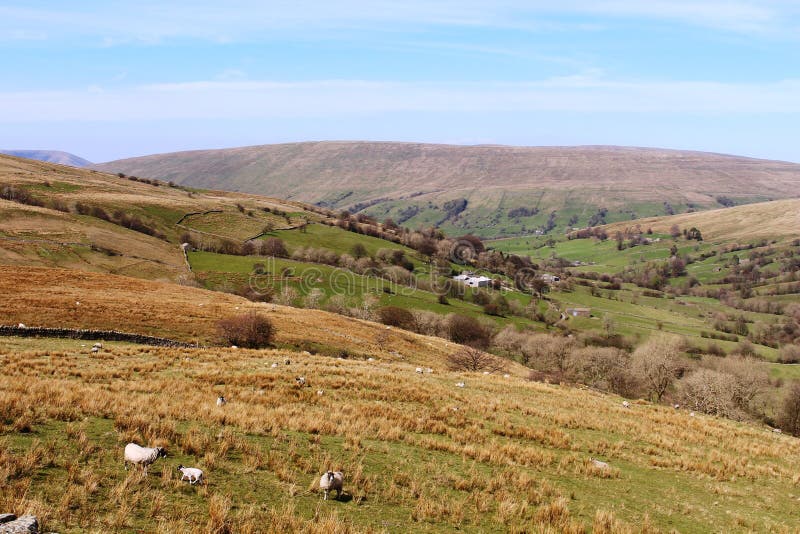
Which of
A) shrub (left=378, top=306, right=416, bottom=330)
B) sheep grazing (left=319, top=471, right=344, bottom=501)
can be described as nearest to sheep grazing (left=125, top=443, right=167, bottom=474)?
sheep grazing (left=319, top=471, right=344, bottom=501)

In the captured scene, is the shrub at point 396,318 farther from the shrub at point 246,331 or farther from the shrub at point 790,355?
the shrub at point 790,355

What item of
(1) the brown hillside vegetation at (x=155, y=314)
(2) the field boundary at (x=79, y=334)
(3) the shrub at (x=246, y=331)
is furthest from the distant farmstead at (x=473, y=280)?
(2) the field boundary at (x=79, y=334)

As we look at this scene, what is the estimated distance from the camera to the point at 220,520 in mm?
8742

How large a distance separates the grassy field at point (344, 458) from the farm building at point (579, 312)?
128 m

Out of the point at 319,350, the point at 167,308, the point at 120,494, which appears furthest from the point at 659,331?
the point at 120,494

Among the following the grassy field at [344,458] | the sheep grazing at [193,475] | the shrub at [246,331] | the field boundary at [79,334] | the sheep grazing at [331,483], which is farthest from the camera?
the shrub at [246,331]

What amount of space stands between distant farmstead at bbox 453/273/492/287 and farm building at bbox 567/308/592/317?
89.3 feet

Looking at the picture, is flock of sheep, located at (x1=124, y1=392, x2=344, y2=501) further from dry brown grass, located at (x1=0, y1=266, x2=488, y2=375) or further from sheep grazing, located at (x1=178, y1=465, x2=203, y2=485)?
dry brown grass, located at (x1=0, y1=266, x2=488, y2=375)

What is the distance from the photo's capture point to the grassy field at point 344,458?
9344 mm

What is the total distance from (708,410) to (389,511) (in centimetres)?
5633

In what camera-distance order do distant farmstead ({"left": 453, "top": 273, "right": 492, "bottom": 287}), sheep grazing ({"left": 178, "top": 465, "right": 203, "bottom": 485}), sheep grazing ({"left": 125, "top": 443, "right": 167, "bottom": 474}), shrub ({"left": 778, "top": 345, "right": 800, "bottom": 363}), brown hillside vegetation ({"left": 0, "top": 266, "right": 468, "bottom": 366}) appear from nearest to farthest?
sheep grazing ({"left": 178, "top": 465, "right": 203, "bottom": 485})
sheep grazing ({"left": 125, "top": 443, "right": 167, "bottom": 474})
brown hillside vegetation ({"left": 0, "top": 266, "right": 468, "bottom": 366})
shrub ({"left": 778, "top": 345, "right": 800, "bottom": 363})
distant farmstead ({"left": 453, "top": 273, "right": 492, "bottom": 287})

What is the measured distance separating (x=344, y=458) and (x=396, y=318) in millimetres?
80725

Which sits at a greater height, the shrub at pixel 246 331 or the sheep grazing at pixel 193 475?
the sheep grazing at pixel 193 475

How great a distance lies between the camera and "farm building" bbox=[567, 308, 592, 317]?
14773 centimetres
